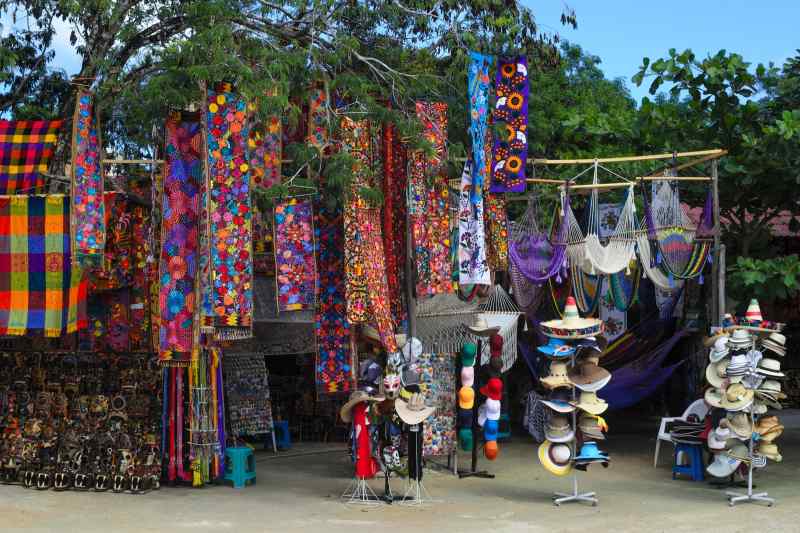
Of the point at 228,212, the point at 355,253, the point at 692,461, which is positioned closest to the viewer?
the point at 228,212

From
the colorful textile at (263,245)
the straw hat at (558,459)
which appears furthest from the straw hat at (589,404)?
the colorful textile at (263,245)

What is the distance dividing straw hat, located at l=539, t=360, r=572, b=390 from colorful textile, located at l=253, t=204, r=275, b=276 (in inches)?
102

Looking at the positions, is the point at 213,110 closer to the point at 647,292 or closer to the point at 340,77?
the point at 340,77

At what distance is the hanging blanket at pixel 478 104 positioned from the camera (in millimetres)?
8039

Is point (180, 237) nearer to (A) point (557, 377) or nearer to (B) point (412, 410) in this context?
(B) point (412, 410)

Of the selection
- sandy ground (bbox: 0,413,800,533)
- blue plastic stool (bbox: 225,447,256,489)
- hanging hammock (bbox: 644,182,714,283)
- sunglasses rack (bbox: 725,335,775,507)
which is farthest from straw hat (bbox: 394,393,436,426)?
hanging hammock (bbox: 644,182,714,283)

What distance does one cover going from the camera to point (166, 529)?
6691mm

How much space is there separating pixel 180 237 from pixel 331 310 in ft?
4.52

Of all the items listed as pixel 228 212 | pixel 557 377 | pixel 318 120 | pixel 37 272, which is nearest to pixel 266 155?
pixel 318 120

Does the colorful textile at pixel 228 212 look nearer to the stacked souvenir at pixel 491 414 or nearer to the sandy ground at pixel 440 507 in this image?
the sandy ground at pixel 440 507

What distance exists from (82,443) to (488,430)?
3.31m

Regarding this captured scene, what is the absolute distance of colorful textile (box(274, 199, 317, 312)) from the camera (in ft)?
25.6

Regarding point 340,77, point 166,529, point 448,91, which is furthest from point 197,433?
point 448,91

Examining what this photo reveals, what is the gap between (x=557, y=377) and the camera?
→ 302 inches
